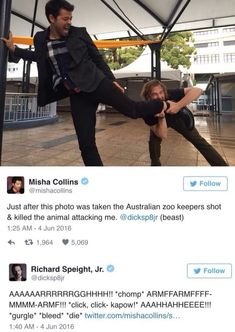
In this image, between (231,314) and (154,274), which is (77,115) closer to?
(154,274)

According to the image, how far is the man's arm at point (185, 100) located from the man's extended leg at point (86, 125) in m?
0.16

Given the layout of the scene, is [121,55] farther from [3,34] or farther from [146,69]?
[3,34]

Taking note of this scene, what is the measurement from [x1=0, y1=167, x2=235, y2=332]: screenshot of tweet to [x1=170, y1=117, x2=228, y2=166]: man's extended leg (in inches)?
4.4

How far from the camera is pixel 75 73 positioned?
1.51 ft

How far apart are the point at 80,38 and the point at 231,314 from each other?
528mm

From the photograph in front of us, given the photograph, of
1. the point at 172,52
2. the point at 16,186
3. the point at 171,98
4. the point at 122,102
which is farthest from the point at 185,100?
the point at 16,186

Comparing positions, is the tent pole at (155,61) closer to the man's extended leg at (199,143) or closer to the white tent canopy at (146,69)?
the white tent canopy at (146,69)

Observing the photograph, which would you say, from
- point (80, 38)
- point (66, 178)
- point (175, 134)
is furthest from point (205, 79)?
point (66, 178)

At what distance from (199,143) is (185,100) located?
0.13 meters

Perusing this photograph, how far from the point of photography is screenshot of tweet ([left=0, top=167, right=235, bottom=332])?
36cm

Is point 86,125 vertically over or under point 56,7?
under

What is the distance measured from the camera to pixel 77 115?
51cm

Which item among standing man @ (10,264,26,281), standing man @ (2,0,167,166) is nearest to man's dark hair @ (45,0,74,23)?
standing man @ (2,0,167,166)

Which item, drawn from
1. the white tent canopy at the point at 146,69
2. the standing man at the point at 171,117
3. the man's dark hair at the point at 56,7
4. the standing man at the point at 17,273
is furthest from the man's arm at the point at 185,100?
the standing man at the point at 17,273
